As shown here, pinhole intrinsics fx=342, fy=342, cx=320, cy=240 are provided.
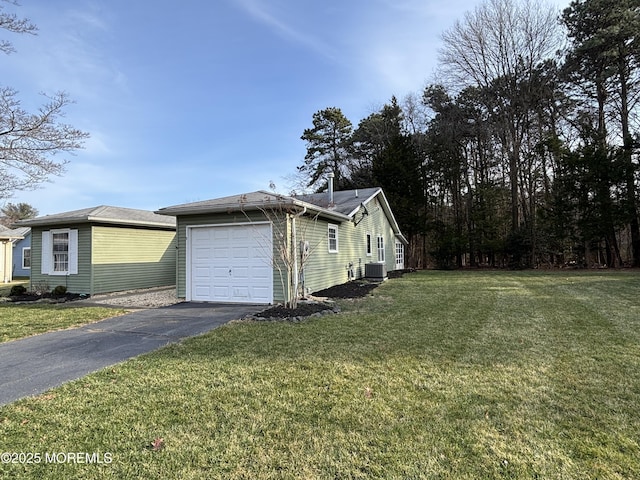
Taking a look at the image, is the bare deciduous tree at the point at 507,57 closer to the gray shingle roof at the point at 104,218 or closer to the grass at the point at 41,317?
the gray shingle roof at the point at 104,218

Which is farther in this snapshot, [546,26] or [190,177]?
[190,177]

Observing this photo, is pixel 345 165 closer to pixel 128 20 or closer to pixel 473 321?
pixel 128 20

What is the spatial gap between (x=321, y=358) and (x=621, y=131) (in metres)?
24.8

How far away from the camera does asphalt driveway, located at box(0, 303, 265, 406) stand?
3.89 m

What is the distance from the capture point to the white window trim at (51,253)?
11391 mm

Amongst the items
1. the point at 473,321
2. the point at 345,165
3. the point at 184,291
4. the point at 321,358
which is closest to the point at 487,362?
the point at 321,358

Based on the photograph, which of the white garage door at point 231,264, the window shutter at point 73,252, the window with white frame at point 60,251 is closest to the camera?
the white garage door at point 231,264

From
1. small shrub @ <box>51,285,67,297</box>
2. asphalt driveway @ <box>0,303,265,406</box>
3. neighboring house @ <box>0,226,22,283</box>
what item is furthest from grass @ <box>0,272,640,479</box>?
neighboring house @ <box>0,226,22,283</box>

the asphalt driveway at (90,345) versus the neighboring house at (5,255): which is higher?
the neighboring house at (5,255)

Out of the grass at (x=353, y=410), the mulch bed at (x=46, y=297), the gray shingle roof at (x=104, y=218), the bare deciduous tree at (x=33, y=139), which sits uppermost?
the bare deciduous tree at (x=33, y=139)

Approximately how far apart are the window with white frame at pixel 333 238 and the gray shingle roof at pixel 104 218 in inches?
258

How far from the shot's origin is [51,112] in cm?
1218

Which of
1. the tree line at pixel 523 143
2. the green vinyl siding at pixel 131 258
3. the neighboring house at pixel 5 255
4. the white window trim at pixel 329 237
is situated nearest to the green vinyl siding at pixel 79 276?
the green vinyl siding at pixel 131 258

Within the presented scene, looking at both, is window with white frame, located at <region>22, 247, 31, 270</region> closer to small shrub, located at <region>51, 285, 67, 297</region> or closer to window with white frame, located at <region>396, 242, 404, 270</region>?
small shrub, located at <region>51, 285, 67, 297</region>
